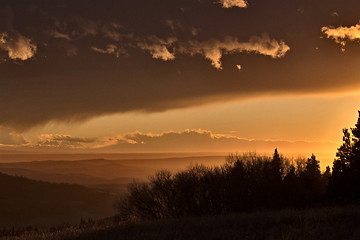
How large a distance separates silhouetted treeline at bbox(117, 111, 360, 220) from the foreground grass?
16.0 metres

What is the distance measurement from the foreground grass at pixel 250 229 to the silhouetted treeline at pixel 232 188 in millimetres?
16039

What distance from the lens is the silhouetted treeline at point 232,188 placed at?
44.4 meters

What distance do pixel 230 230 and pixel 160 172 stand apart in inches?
1169

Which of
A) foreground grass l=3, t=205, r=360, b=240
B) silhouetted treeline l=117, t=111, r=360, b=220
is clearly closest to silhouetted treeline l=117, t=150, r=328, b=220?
silhouetted treeline l=117, t=111, r=360, b=220

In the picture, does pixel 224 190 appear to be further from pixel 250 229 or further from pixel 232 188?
pixel 250 229

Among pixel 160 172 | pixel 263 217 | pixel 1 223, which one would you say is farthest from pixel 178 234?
pixel 1 223

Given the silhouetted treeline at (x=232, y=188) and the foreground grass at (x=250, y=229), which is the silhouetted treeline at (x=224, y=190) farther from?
the foreground grass at (x=250, y=229)

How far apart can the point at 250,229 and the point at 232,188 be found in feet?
77.5

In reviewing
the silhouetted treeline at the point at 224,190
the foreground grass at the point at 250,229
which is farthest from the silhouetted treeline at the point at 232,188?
the foreground grass at the point at 250,229

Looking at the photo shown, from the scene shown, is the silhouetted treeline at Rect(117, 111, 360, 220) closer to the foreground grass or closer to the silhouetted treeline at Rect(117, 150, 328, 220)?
the silhouetted treeline at Rect(117, 150, 328, 220)

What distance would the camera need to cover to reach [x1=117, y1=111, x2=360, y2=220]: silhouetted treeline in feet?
146

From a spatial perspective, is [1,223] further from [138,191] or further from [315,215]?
[315,215]

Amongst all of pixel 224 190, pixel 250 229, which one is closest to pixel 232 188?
pixel 224 190

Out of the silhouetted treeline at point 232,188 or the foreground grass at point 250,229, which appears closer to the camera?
the foreground grass at point 250,229
